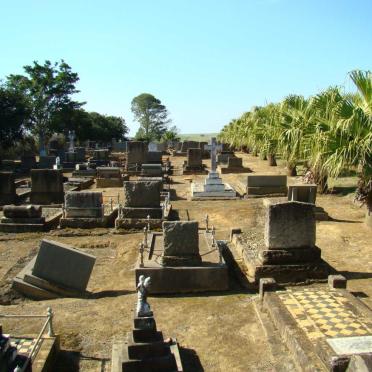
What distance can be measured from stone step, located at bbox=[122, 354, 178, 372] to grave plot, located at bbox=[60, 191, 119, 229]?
899cm

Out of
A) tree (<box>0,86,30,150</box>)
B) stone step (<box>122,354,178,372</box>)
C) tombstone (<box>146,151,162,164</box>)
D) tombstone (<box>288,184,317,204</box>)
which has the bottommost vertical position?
stone step (<box>122,354,178,372</box>)

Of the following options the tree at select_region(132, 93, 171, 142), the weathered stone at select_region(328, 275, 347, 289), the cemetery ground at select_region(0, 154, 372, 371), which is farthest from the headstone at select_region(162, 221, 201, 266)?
the tree at select_region(132, 93, 171, 142)

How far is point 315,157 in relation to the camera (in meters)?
11.7

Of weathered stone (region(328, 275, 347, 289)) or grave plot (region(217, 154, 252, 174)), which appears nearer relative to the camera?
weathered stone (region(328, 275, 347, 289))

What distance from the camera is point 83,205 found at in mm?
14391

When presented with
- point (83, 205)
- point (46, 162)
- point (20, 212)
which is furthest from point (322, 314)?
point (46, 162)

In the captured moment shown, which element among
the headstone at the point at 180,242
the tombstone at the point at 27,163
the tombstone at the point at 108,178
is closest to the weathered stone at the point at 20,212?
the headstone at the point at 180,242

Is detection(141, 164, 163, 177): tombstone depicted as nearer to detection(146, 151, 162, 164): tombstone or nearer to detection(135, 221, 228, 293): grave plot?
detection(146, 151, 162, 164): tombstone

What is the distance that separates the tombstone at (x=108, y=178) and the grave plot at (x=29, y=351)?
56.4 ft

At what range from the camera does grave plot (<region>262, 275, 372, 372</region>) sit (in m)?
5.37

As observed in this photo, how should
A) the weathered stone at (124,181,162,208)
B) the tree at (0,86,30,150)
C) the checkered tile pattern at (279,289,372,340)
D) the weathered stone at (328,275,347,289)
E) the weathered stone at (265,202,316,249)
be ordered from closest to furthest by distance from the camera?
the checkered tile pattern at (279,289,372,340), the weathered stone at (328,275,347,289), the weathered stone at (265,202,316,249), the weathered stone at (124,181,162,208), the tree at (0,86,30,150)

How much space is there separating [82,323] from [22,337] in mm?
1344

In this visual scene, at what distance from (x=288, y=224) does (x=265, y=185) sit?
10649 mm

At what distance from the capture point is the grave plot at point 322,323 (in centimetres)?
537
